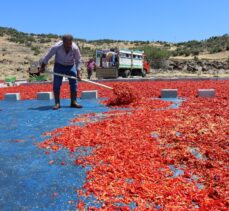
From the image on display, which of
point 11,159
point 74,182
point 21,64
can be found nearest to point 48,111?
point 11,159

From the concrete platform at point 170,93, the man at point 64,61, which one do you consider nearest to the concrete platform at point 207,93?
the concrete platform at point 170,93

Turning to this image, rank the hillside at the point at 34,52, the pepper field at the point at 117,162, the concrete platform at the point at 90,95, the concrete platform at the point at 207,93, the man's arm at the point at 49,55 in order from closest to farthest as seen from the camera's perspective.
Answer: the pepper field at the point at 117,162 → the man's arm at the point at 49,55 → the concrete platform at the point at 207,93 → the concrete platform at the point at 90,95 → the hillside at the point at 34,52

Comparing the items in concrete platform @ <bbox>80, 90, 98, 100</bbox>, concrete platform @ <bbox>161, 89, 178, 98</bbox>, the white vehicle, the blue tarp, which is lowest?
the blue tarp

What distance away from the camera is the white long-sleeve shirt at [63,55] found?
9.32m

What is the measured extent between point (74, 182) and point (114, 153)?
1003mm

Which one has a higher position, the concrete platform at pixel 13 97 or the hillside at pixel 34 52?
the hillside at pixel 34 52

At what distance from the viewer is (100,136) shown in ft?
19.2

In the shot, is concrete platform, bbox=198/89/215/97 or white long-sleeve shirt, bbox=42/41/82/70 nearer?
white long-sleeve shirt, bbox=42/41/82/70

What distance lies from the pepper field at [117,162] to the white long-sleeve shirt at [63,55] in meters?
2.00

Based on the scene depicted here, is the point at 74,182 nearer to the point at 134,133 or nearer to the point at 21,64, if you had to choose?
the point at 134,133

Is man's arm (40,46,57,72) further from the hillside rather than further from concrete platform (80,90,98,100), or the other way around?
the hillside

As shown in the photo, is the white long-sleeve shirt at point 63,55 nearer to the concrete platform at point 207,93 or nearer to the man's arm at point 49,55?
the man's arm at point 49,55

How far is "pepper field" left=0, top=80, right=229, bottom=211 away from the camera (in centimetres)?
354

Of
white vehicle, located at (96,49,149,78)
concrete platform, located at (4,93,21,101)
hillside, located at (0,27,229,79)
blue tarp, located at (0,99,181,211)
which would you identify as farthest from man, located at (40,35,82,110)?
hillside, located at (0,27,229,79)
